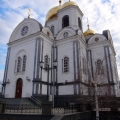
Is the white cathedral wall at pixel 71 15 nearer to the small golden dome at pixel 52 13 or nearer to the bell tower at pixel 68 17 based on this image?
the bell tower at pixel 68 17

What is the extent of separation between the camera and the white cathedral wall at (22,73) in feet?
56.9

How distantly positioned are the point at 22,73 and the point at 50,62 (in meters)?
4.24

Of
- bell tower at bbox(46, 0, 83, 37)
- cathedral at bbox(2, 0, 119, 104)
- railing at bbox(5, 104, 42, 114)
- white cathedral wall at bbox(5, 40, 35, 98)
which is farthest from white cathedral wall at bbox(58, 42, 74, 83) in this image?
railing at bbox(5, 104, 42, 114)

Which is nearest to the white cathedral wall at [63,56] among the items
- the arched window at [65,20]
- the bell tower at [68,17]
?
A: the bell tower at [68,17]

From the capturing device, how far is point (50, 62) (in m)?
19.9

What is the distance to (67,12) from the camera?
24.9 m

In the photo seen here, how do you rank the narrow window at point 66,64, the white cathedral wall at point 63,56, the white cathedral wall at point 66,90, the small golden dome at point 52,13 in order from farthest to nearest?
the small golden dome at point 52,13 → the narrow window at point 66,64 → the white cathedral wall at point 63,56 → the white cathedral wall at point 66,90

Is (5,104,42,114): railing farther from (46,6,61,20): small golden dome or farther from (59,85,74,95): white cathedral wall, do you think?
(46,6,61,20): small golden dome

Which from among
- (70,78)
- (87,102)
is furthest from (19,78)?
(87,102)

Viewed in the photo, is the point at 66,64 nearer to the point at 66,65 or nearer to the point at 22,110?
the point at 66,65

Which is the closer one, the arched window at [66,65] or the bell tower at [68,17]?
the arched window at [66,65]

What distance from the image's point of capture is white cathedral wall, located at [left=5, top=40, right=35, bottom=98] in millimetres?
17344

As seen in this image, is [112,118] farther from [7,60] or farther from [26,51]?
[7,60]

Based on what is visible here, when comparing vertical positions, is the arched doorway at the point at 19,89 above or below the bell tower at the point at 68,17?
below
